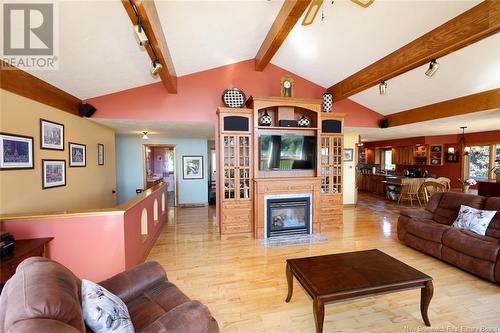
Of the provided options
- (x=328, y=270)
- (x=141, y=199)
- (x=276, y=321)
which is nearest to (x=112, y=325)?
(x=276, y=321)

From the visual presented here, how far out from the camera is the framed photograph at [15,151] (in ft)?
A: 7.89

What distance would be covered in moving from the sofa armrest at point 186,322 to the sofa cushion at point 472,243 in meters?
3.30

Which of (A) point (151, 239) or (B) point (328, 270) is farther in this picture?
(A) point (151, 239)

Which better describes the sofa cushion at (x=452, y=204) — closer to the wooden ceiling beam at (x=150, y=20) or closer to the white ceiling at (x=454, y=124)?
the white ceiling at (x=454, y=124)

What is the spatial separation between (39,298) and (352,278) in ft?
6.78

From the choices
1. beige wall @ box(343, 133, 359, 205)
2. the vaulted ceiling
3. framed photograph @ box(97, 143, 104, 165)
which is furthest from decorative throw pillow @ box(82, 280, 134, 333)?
beige wall @ box(343, 133, 359, 205)

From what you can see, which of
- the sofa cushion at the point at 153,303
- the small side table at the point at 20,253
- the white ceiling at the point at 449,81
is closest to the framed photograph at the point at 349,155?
the white ceiling at the point at 449,81

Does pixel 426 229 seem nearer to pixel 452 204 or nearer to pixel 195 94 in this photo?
pixel 452 204

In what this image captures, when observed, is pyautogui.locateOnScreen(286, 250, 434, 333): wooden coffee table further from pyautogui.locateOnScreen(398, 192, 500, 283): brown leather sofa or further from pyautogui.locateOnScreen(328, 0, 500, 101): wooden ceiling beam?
pyautogui.locateOnScreen(328, 0, 500, 101): wooden ceiling beam

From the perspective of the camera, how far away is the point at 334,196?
192 inches

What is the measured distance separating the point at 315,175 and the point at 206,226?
2608mm

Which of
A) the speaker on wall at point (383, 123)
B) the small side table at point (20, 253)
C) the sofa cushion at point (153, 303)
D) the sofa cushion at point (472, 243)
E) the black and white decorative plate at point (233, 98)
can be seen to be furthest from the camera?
the speaker on wall at point (383, 123)

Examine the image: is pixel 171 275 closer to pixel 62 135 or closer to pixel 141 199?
pixel 141 199

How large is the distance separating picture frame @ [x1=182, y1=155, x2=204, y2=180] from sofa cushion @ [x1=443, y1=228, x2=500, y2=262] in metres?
6.14
